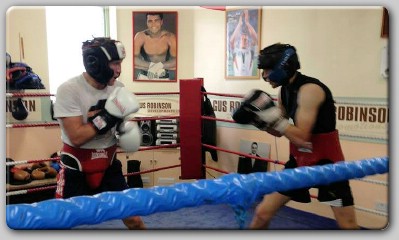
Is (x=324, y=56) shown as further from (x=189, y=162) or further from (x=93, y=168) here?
(x=93, y=168)

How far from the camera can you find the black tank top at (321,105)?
1084mm

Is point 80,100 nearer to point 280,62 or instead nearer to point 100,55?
point 100,55

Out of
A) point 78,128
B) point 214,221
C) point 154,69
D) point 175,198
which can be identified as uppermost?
point 154,69

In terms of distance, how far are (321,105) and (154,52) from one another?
1.80 feet

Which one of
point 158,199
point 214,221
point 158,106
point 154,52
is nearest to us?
point 158,199

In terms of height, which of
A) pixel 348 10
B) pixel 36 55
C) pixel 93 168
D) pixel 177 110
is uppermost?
pixel 348 10

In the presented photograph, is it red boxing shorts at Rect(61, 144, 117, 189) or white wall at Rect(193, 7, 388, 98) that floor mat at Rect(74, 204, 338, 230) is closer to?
red boxing shorts at Rect(61, 144, 117, 189)

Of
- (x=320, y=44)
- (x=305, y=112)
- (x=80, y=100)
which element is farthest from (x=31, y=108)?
(x=320, y=44)

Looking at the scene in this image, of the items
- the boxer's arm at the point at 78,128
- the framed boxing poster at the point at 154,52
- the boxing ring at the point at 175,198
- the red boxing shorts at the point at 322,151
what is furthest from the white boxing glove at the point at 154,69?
the red boxing shorts at the point at 322,151

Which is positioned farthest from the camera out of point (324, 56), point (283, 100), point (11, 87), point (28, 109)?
point (324, 56)

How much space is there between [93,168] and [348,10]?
890mm

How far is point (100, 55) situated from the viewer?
3.24 feet

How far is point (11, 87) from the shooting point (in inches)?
35.7

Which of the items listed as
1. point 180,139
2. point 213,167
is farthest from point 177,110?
point 213,167
